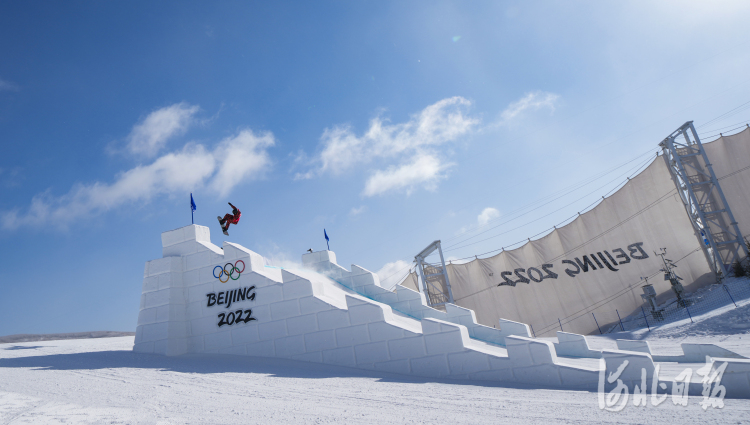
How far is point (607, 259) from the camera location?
19.6 meters

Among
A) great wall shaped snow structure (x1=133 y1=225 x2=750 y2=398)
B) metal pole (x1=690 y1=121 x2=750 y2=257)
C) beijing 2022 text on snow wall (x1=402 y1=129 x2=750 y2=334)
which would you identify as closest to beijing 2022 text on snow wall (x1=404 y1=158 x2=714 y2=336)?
beijing 2022 text on snow wall (x1=402 y1=129 x2=750 y2=334)

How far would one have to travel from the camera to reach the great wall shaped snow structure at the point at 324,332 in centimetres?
620

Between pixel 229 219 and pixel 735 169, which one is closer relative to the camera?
pixel 229 219

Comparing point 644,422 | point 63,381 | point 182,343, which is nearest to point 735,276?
point 644,422

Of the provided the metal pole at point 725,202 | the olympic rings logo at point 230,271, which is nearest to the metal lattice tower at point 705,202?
the metal pole at point 725,202

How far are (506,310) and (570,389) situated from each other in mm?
16214

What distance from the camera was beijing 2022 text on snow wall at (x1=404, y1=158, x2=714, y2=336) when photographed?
728 inches

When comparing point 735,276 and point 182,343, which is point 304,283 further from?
point 735,276

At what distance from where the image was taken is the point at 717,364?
4945 mm

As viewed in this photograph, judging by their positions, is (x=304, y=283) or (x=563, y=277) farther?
(x=563, y=277)

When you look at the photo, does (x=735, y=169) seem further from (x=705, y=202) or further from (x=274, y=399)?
(x=274, y=399)

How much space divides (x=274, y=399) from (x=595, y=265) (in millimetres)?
20164
